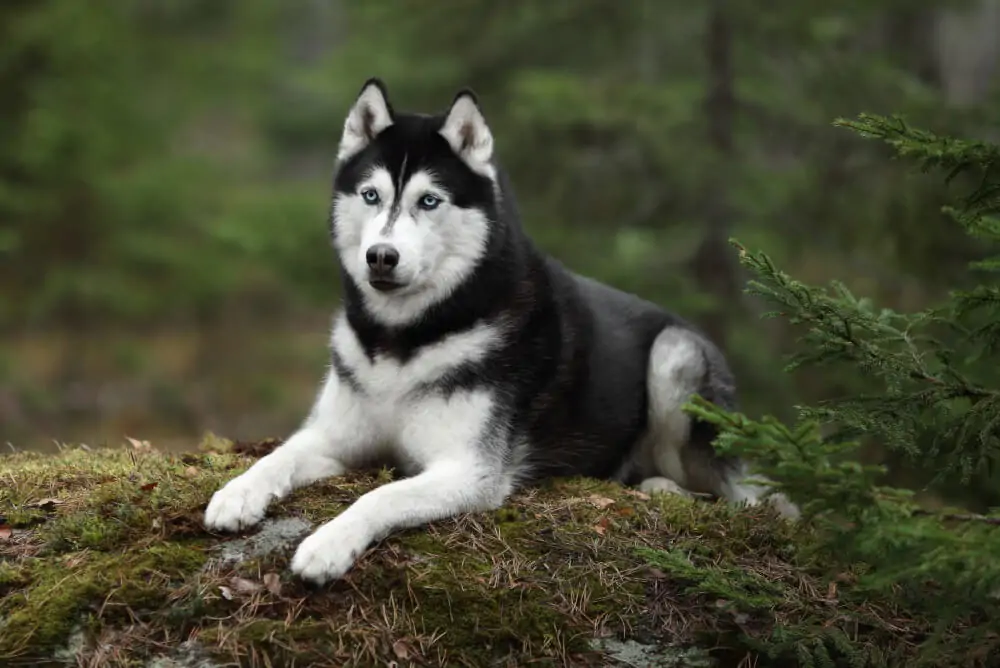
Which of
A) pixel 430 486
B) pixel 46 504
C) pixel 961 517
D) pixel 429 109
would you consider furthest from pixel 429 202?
pixel 429 109

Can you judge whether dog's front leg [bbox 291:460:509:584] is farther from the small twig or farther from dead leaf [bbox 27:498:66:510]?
the small twig

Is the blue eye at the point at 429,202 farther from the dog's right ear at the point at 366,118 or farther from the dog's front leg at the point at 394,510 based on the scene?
the dog's front leg at the point at 394,510

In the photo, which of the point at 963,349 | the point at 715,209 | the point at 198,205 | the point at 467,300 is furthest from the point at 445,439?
the point at 198,205

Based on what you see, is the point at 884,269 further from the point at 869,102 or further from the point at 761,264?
the point at 761,264

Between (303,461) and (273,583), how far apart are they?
Answer: 83cm

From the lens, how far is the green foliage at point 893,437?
115 inches

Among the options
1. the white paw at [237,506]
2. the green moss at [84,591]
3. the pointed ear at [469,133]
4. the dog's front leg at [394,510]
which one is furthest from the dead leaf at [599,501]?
the green moss at [84,591]

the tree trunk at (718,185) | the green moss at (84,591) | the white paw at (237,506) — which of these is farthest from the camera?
the tree trunk at (718,185)

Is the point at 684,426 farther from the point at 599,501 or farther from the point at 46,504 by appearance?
the point at 46,504

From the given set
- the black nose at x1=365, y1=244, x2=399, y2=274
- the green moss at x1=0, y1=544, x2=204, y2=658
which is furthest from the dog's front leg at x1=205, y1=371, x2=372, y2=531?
the black nose at x1=365, y1=244, x2=399, y2=274

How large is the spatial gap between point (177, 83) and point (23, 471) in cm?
1300

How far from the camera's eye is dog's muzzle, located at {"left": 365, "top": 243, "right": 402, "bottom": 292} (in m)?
4.38

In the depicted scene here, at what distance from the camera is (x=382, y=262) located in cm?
439

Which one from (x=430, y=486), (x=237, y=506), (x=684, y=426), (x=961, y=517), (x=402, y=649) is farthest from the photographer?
(x=684, y=426)
